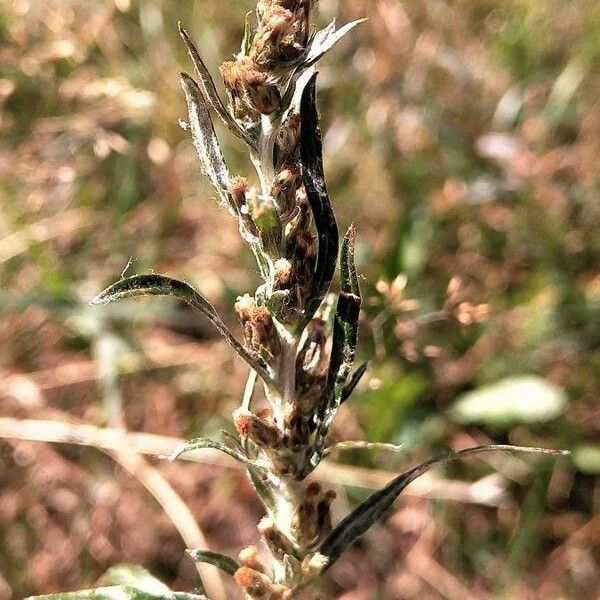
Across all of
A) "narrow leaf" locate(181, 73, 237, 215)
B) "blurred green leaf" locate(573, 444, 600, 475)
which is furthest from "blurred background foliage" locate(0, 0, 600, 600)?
"narrow leaf" locate(181, 73, 237, 215)

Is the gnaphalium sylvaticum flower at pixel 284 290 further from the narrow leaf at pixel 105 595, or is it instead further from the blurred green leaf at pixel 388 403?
the blurred green leaf at pixel 388 403

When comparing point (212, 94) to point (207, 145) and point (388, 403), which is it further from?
point (388, 403)

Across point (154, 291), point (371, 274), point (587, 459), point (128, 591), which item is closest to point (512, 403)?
point (587, 459)

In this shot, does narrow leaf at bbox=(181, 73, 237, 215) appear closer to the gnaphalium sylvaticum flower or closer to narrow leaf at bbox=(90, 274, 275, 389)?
the gnaphalium sylvaticum flower

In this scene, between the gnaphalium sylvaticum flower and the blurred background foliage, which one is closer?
the gnaphalium sylvaticum flower

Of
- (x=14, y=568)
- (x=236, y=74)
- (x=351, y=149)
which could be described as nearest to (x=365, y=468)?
(x=14, y=568)

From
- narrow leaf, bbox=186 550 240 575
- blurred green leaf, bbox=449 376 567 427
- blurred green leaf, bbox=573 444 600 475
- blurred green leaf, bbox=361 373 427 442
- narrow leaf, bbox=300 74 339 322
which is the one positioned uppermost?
narrow leaf, bbox=300 74 339 322
